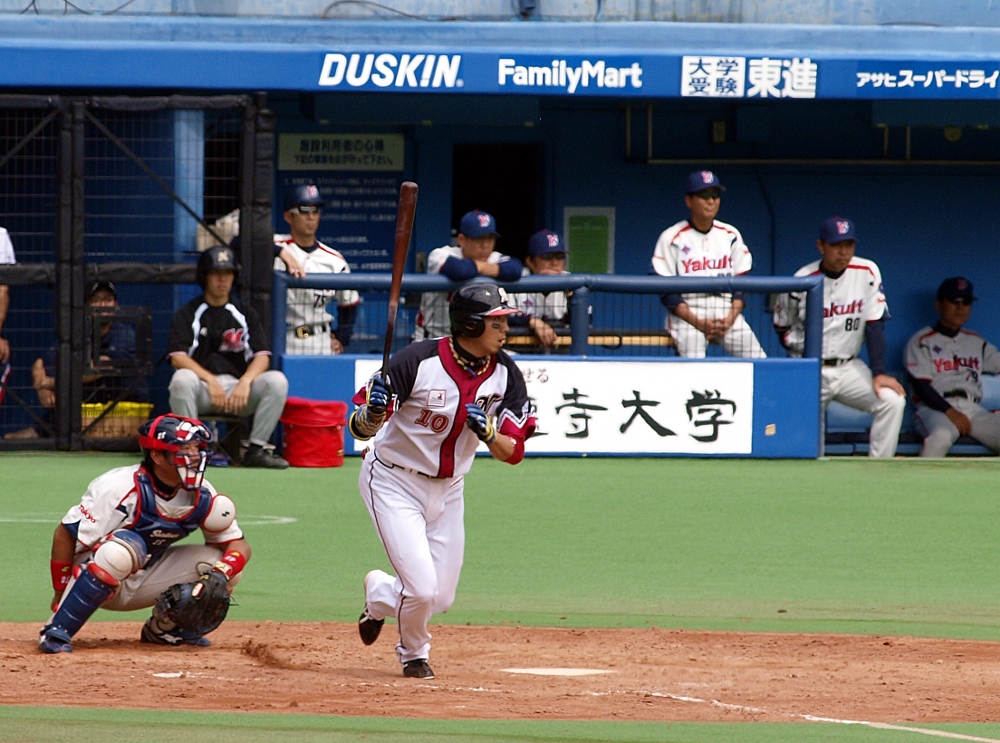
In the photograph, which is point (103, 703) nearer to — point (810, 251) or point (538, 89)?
point (538, 89)

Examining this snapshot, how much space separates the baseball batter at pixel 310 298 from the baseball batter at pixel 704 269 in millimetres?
2333

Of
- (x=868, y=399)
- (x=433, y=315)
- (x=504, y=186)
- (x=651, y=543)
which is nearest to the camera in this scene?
(x=651, y=543)

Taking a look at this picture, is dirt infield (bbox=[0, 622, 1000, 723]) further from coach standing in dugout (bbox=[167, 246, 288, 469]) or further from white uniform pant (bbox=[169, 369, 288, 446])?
coach standing in dugout (bbox=[167, 246, 288, 469])

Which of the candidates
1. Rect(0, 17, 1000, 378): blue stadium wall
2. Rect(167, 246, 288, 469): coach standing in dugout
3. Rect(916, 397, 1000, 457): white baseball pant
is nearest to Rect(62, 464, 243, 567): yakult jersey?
Rect(167, 246, 288, 469): coach standing in dugout

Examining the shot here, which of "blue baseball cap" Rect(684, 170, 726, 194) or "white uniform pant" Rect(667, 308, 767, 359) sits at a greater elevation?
"blue baseball cap" Rect(684, 170, 726, 194)

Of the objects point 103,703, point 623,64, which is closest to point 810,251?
point 623,64

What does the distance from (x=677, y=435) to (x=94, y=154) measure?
16.4ft

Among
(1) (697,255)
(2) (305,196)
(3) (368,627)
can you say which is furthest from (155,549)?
(1) (697,255)

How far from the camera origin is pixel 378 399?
593 centimetres

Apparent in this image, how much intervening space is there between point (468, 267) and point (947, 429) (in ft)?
13.7

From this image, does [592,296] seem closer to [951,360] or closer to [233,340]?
[233,340]

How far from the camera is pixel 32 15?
12516 mm

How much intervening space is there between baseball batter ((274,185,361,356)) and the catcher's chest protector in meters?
5.20

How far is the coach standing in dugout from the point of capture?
10766mm
